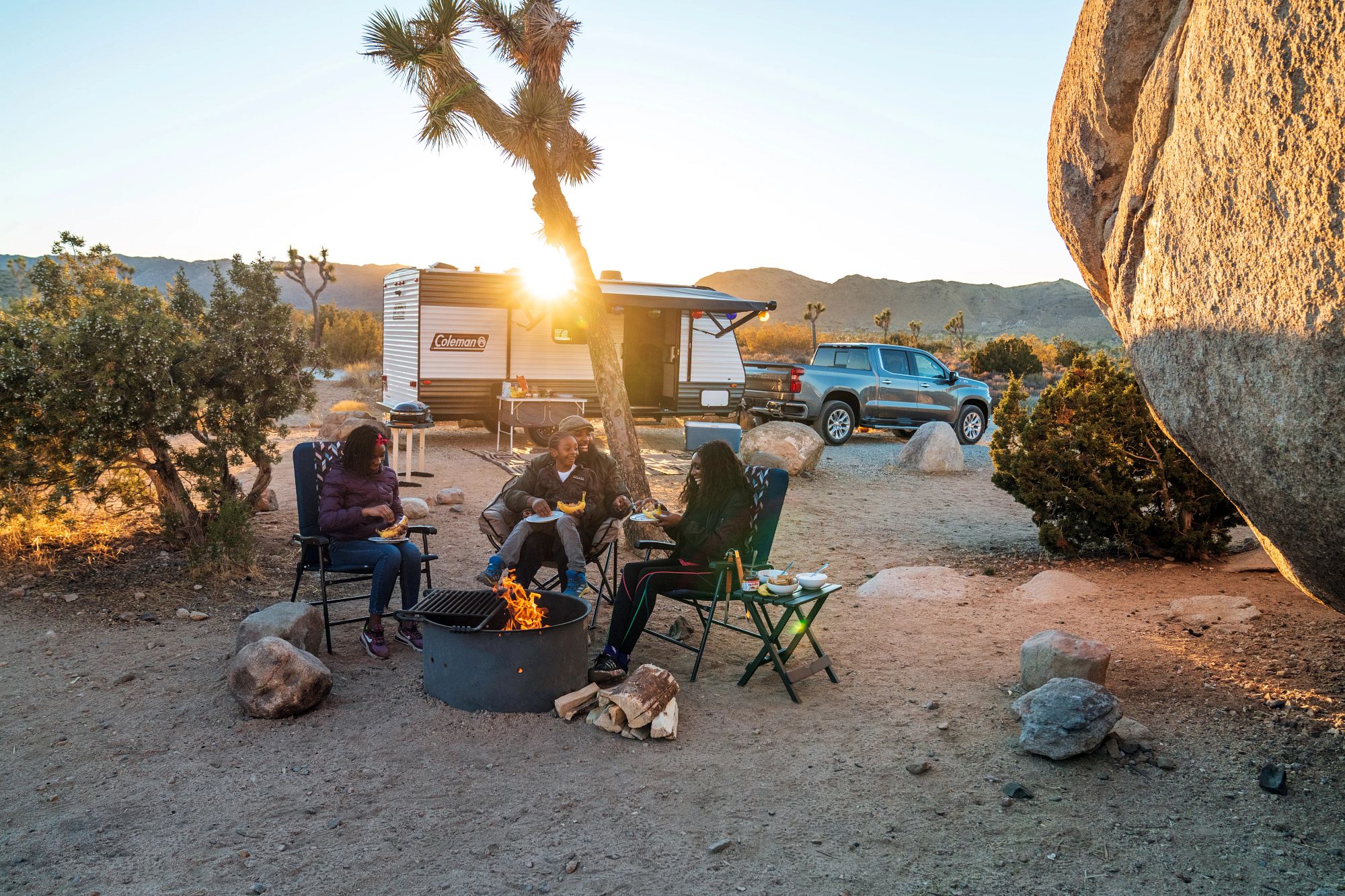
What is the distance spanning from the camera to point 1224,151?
2986mm

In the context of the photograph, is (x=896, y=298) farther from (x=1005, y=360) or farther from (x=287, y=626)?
(x=287, y=626)

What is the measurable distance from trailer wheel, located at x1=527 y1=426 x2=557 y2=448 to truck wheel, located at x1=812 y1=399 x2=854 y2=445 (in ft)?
13.4

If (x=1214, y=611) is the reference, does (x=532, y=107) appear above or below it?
above

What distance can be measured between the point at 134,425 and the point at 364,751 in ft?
9.37

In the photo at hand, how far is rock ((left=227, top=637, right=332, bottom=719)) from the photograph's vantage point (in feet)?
12.1

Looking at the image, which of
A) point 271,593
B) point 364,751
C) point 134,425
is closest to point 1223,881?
point 364,751

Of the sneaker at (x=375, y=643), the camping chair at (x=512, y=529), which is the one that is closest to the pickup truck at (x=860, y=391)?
the camping chair at (x=512, y=529)

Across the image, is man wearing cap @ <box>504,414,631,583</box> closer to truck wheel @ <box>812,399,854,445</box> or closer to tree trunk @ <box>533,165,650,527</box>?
tree trunk @ <box>533,165,650,527</box>

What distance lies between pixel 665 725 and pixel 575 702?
0.41 meters

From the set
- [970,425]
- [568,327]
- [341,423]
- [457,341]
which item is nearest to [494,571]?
[341,423]

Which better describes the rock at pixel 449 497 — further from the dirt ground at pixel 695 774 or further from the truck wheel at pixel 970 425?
the truck wheel at pixel 970 425

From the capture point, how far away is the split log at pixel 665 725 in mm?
3602

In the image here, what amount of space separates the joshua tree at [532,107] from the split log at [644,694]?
3.56 m

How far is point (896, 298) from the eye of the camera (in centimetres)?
8512
